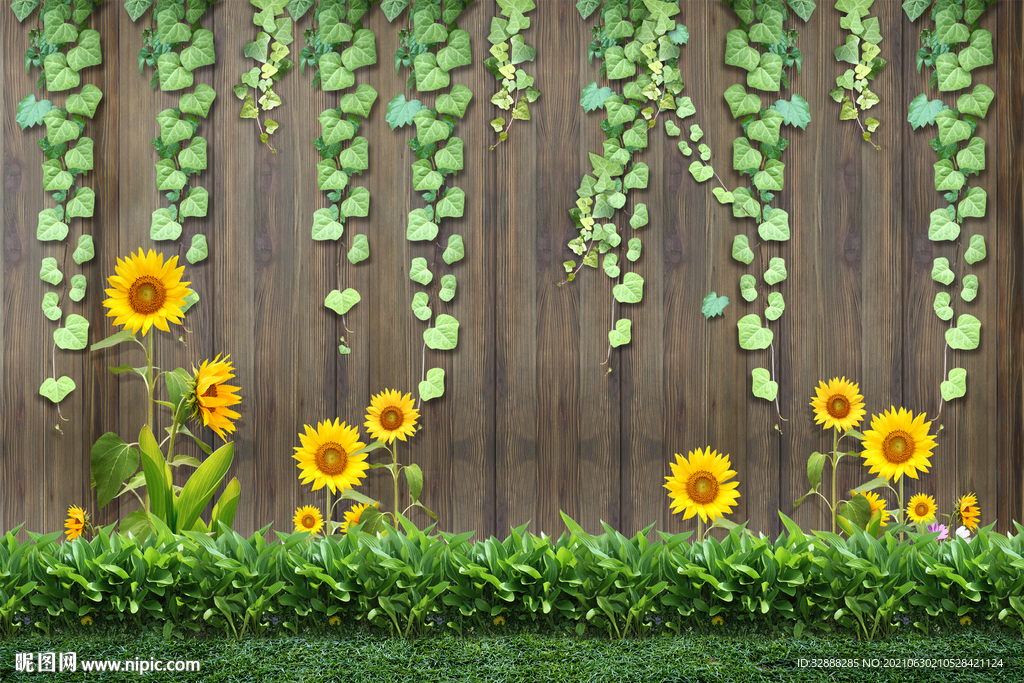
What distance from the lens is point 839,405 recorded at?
5.41 feet

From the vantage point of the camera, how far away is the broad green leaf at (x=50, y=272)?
5.58 ft

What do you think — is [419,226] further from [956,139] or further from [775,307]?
[956,139]

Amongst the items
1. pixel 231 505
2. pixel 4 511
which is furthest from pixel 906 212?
pixel 4 511

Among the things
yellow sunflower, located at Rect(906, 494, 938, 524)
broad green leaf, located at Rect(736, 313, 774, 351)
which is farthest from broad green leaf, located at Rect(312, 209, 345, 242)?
yellow sunflower, located at Rect(906, 494, 938, 524)

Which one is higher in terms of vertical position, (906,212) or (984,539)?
(906,212)

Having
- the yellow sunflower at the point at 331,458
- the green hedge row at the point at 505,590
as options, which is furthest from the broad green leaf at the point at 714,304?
the yellow sunflower at the point at 331,458

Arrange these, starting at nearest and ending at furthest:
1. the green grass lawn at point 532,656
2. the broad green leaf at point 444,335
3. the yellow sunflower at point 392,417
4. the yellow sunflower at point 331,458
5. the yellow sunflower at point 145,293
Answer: the green grass lawn at point 532,656, the yellow sunflower at point 145,293, the yellow sunflower at point 331,458, the yellow sunflower at point 392,417, the broad green leaf at point 444,335

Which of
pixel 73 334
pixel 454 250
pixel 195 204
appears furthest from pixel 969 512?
pixel 73 334

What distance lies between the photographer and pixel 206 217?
5.69ft

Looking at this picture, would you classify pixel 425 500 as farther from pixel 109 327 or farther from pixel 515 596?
pixel 109 327

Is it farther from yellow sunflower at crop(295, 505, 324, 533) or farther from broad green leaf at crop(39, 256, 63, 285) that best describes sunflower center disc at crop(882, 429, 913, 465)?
broad green leaf at crop(39, 256, 63, 285)

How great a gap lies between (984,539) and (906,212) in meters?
0.93

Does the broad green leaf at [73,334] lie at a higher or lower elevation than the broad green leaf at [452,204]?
lower

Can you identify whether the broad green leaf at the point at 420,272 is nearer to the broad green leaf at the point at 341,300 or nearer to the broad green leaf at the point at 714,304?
the broad green leaf at the point at 341,300
